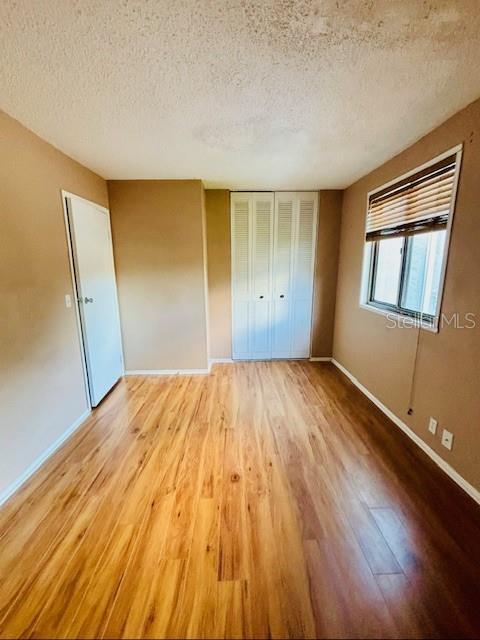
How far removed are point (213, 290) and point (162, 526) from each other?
2.70 meters

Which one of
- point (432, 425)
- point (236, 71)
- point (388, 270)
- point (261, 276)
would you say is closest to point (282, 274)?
point (261, 276)

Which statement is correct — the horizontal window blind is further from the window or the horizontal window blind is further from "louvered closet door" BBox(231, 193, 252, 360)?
"louvered closet door" BBox(231, 193, 252, 360)

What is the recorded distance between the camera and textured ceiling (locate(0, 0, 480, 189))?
40.7 inches

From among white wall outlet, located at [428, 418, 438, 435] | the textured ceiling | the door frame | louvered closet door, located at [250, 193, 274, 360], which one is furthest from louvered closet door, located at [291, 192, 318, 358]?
the door frame

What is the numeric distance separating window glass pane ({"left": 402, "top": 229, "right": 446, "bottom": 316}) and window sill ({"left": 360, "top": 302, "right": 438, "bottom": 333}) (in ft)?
0.31

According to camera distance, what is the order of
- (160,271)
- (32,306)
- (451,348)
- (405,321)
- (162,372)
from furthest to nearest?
(162,372), (160,271), (405,321), (32,306), (451,348)

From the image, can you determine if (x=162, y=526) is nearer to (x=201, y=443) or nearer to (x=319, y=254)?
(x=201, y=443)

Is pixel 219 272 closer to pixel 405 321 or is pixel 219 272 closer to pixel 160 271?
pixel 160 271

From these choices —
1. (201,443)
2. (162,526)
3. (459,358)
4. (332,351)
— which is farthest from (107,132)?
(332,351)

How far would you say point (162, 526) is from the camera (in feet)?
4.68

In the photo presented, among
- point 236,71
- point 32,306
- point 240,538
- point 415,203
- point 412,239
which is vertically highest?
point 236,71

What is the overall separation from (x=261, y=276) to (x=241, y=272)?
0.28m

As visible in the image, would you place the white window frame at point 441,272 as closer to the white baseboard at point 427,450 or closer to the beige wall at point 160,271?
the white baseboard at point 427,450

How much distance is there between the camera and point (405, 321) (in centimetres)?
220
